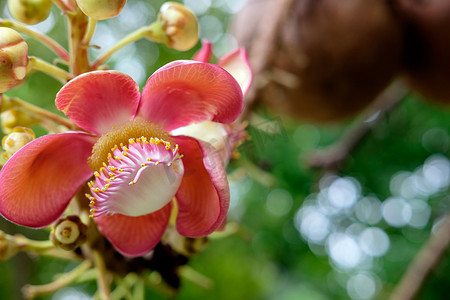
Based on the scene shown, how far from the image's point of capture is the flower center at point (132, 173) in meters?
0.28

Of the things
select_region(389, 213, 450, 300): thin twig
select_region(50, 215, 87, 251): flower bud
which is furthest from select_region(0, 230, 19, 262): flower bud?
select_region(389, 213, 450, 300): thin twig

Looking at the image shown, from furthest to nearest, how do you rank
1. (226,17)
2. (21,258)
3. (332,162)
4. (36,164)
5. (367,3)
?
(226,17) → (21,258) → (332,162) → (367,3) → (36,164)

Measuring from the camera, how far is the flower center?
11.0 inches

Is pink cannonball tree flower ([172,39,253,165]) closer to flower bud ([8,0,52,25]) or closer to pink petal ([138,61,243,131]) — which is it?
pink petal ([138,61,243,131])

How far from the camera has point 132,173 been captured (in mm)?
278

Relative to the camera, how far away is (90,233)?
339mm

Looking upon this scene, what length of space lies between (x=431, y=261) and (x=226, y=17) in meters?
1.72

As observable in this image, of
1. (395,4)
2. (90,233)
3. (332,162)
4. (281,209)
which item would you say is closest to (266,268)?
(281,209)

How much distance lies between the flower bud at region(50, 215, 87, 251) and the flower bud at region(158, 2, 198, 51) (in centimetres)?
14

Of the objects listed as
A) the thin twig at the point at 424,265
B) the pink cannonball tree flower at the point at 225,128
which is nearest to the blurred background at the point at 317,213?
the thin twig at the point at 424,265

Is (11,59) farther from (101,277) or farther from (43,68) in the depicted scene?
(101,277)

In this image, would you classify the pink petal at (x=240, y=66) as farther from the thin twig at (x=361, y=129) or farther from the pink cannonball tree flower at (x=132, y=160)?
the thin twig at (x=361, y=129)

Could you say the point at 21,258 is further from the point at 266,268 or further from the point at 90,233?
the point at 90,233

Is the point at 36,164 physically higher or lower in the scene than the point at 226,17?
higher
